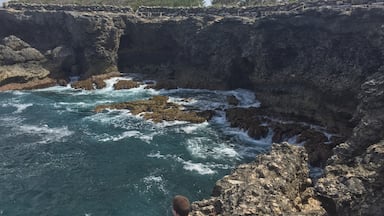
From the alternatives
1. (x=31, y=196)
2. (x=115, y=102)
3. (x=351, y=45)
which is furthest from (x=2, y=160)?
(x=351, y=45)

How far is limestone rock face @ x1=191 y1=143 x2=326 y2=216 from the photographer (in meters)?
22.2

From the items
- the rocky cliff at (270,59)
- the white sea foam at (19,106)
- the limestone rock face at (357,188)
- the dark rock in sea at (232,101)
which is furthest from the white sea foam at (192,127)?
the limestone rock face at (357,188)

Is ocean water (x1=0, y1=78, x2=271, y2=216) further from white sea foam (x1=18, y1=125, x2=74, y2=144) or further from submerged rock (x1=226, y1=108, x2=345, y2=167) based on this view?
→ submerged rock (x1=226, y1=108, x2=345, y2=167)

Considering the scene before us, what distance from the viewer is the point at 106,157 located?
1734 inches

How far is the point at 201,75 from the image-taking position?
7500 centimetres

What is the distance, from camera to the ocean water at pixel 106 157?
115ft

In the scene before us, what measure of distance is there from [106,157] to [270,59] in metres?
30.9

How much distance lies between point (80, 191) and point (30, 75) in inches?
1825

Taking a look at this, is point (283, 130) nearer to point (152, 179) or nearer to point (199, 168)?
point (199, 168)

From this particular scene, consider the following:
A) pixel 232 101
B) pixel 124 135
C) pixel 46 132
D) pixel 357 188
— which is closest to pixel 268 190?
pixel 357 188

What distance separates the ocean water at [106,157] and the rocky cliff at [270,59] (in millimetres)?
7254

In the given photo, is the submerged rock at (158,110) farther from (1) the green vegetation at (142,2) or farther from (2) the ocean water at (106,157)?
(1) the green vegetation at (142,2)

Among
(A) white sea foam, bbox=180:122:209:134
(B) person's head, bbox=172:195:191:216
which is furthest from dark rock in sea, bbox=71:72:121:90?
(B) person's head, bbox=172:195:191:216

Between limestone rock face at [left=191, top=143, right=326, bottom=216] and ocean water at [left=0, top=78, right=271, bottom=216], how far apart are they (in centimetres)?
890
